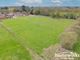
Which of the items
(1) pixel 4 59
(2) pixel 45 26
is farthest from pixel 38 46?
(2) pixel 45 26

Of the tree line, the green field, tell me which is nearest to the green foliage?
the green field

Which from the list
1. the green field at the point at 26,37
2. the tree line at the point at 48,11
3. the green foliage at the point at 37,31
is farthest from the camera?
the tree line at the point at 48,11

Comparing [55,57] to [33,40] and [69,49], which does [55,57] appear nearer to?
[69,49]

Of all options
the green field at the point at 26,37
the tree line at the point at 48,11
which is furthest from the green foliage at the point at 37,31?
the tree line at the point at 48,11

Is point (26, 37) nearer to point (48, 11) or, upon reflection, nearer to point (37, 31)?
point (37, 31)

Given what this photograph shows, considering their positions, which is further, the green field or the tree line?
the tree line

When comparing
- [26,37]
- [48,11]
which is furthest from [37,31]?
[48,11]

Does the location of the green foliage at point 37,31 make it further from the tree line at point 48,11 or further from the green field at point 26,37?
the tree line at point 48,11

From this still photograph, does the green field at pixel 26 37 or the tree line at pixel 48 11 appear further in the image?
the tree line at pixel 48 11

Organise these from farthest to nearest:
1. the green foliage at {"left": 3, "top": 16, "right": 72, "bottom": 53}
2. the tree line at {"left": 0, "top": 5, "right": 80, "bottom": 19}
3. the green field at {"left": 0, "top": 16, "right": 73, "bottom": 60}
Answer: the tree line at {"left": 0, "top": 5, "right": 80, "bottom": 19} < the green foliage at {"left": 3, "top": 16, "right": 72, "bottom": 53} < the green field at {"left": 0, "top": 16, "right": 73, "bottom": 60}

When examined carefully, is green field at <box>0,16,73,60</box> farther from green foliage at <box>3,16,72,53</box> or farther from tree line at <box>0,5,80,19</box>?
tree line at <box>0,5,80,19</box>
